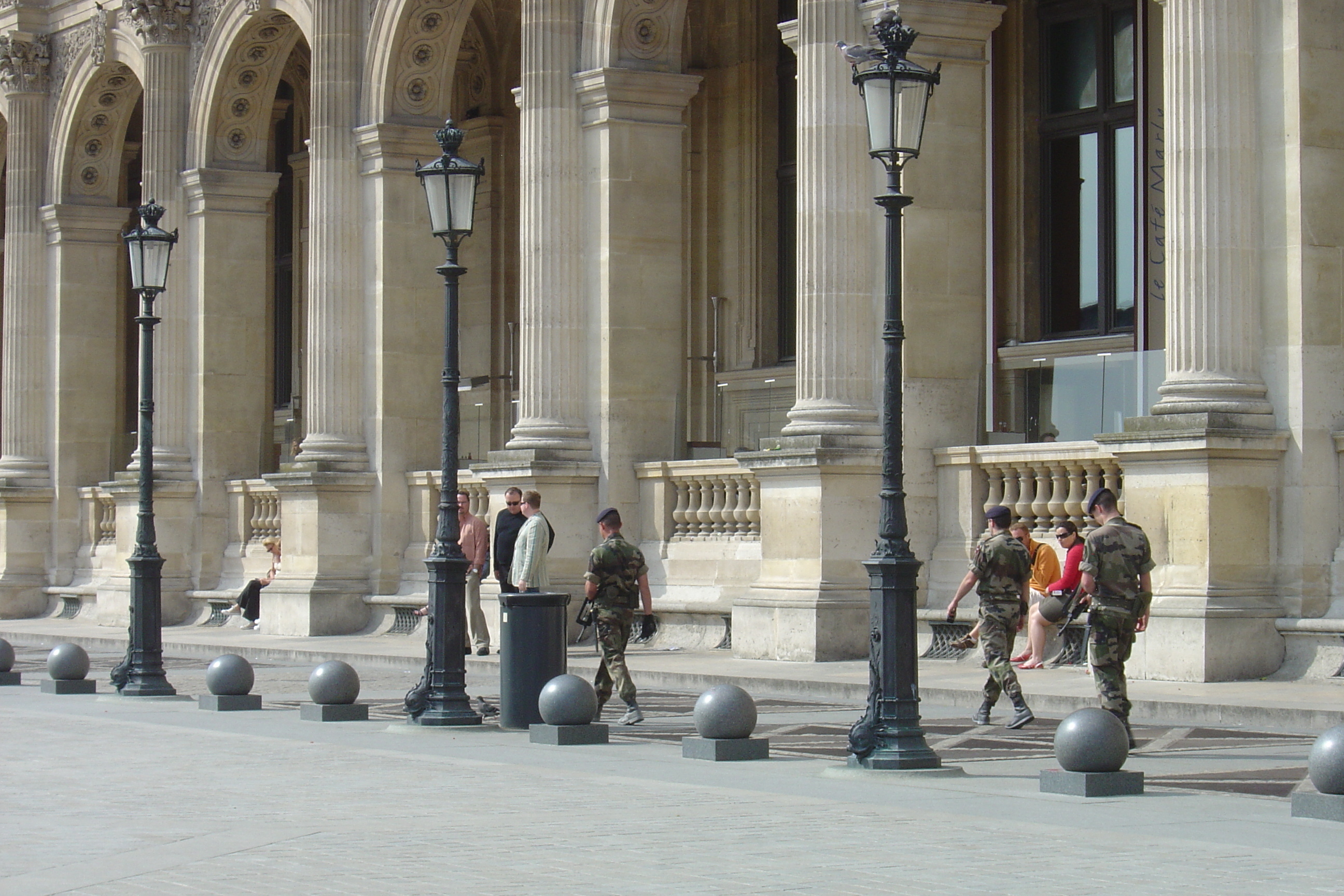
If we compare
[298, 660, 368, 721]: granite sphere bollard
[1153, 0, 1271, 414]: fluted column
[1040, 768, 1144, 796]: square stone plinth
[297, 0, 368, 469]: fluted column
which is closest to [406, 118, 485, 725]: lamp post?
[298, 660, 368, 721]: granite sphere bollard

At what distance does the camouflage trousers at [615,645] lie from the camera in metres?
15.3

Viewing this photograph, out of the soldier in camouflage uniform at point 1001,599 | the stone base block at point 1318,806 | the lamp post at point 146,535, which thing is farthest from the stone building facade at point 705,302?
the stone base block at point 1318,806

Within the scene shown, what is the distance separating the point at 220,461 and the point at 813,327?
13.4 metres

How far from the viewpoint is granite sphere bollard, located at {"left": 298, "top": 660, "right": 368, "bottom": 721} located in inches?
638

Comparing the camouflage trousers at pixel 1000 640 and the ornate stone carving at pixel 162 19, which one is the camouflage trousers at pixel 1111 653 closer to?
the camouflage trousers at pixel 1000 640

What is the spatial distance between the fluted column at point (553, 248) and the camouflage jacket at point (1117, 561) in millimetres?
11334

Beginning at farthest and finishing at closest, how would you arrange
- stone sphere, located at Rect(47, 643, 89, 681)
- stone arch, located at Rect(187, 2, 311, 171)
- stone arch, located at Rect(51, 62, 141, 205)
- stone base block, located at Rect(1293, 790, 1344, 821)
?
stone arch, located at Rect(51, 62, 141, 205) → stone arch, located at Rect(187, 2, 311, 171) → stone sphere, located at Rect(47, 643, 89, 681) → stone base block, located at Rect(1293, 790, 1344, 821)

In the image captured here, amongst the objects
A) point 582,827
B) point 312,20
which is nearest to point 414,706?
point 582,827

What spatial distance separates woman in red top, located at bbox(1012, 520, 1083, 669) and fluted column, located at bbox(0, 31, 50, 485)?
21.6 m

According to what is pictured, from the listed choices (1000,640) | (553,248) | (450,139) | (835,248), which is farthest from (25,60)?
(1000,640)

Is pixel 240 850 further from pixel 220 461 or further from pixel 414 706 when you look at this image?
pixel 220 461

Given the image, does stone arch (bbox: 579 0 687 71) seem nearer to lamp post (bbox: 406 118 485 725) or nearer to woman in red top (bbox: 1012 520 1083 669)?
woman in red top (bbox: 1012 520 1083 669)

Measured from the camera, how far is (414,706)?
15.4m

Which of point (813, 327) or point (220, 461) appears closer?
point (813, 327)
